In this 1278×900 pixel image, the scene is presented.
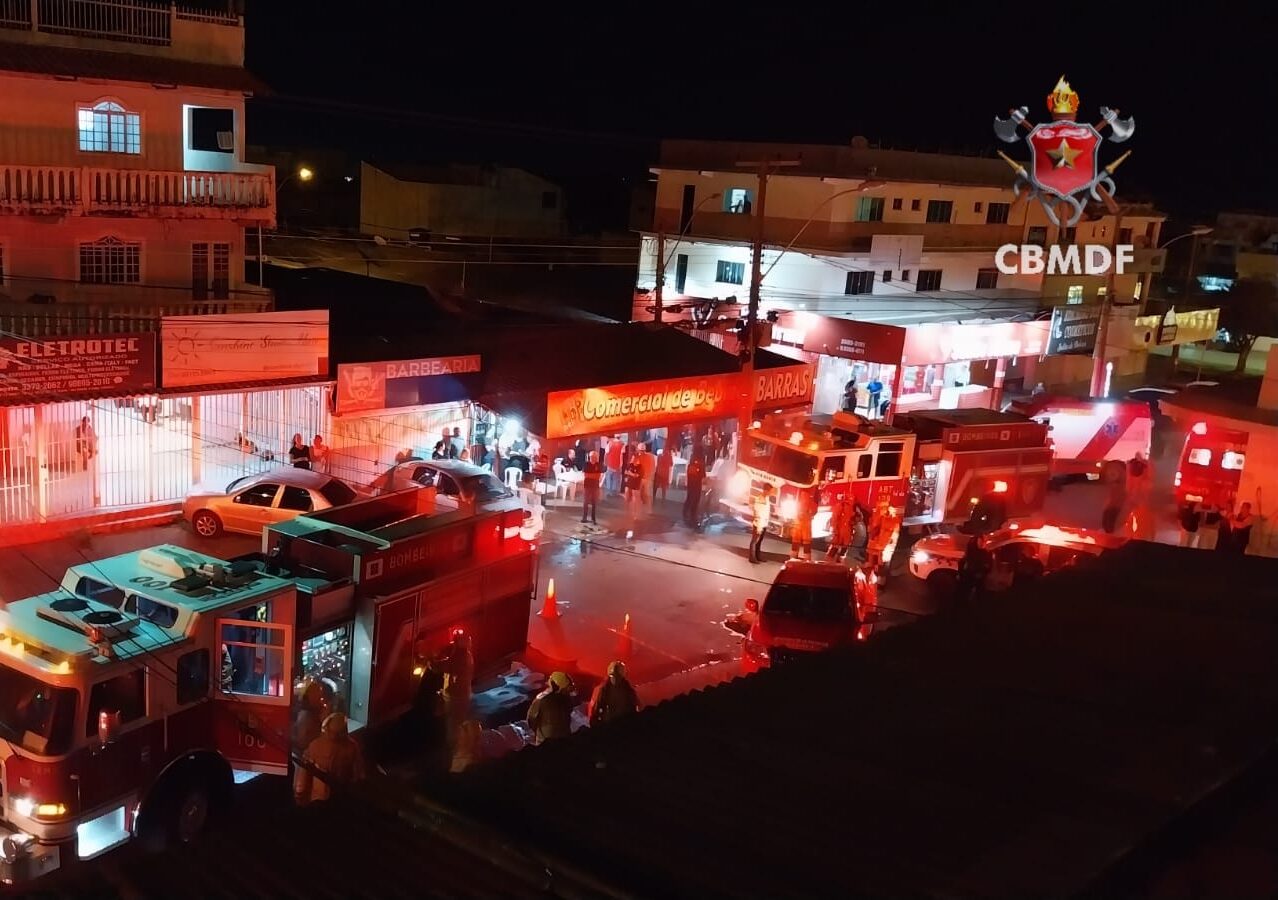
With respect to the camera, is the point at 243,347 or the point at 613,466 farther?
the point at 613,466

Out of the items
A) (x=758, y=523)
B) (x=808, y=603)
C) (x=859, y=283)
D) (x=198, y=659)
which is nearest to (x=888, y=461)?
(x=758, y=523)

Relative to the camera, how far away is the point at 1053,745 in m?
6.95

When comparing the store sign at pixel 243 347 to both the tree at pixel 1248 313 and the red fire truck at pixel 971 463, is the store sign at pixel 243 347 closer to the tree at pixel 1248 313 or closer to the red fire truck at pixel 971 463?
the red fire truck at pixel 971 463

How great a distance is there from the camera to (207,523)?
18.2 m

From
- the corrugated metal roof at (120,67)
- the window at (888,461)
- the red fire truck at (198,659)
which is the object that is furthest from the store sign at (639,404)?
the corrugated metal roof at (120,67)

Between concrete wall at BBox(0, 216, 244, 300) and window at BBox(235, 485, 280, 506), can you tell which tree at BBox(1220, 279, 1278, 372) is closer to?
concrete wall at BBox(0, 216, 244, 300)

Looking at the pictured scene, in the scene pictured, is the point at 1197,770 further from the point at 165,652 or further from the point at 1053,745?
the point at 165,652

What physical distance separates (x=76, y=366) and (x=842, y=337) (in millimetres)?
19697

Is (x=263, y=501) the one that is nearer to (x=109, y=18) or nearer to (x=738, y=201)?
(x=109, y=18)

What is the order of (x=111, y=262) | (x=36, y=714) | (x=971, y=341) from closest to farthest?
(x=36, y=714) < (x=111, y=262) < (x=971, y=341)

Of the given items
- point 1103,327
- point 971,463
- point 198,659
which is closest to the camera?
point 198,659

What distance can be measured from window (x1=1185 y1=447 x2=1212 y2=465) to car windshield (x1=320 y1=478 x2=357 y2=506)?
57.6ft

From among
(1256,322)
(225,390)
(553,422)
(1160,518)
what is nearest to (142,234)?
(225,390)

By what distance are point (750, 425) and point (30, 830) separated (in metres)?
16.0
